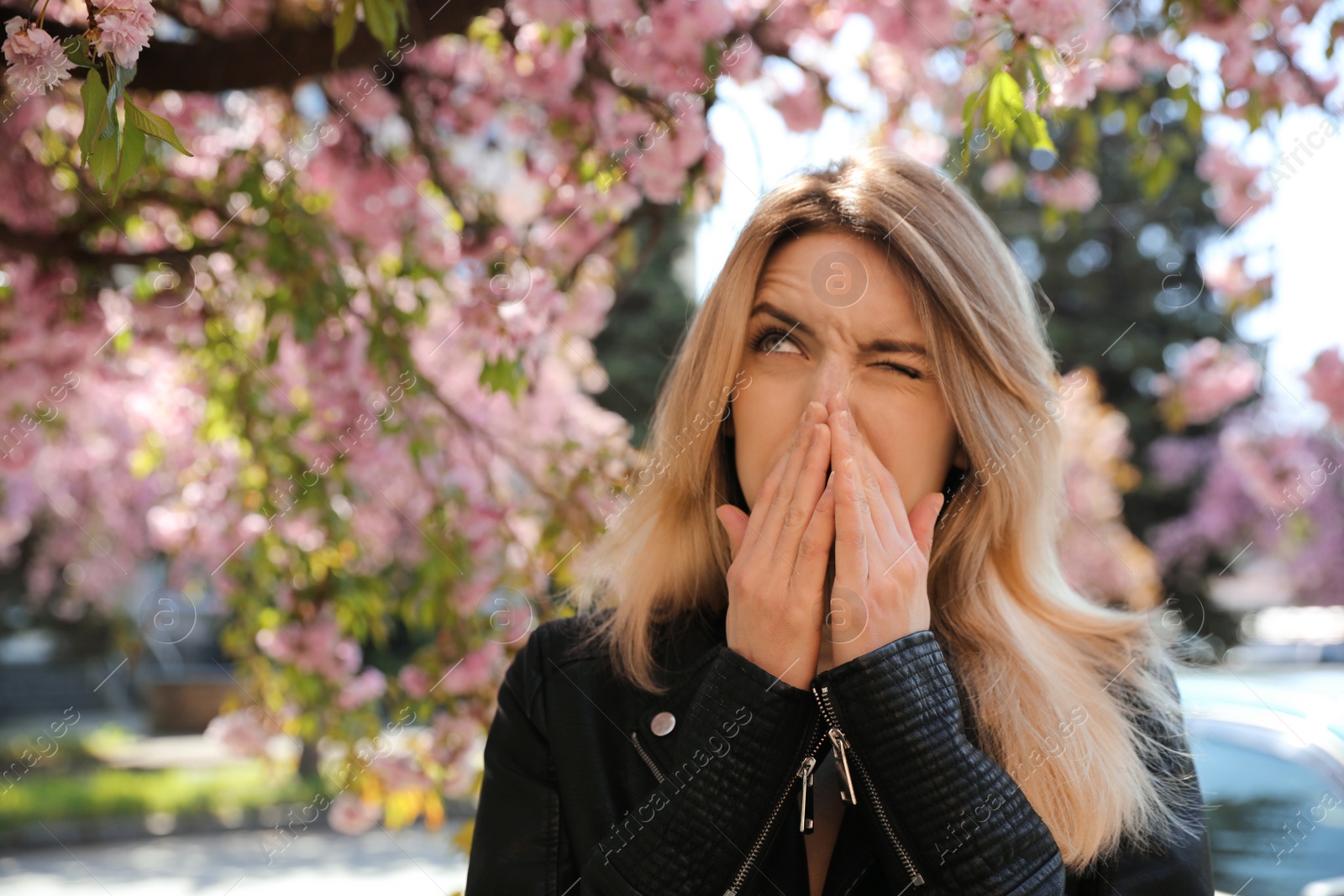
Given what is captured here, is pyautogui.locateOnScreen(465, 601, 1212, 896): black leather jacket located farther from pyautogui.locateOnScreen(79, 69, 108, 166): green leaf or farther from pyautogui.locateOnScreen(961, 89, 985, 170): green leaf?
pyautogui.locateOnScreen(79, 69, 108, 166): green leaf

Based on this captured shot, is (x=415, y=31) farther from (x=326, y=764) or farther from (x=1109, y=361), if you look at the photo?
(x=1109, y=361)

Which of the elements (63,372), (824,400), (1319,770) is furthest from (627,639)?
(63,372)

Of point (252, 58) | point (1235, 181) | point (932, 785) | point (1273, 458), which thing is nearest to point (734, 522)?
point (932, 785)

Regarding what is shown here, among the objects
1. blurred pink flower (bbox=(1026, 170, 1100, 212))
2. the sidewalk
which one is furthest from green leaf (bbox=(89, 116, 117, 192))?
the sidewalk

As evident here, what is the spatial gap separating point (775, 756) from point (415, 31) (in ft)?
5.24

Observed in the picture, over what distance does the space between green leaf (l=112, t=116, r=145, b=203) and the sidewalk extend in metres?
7.15

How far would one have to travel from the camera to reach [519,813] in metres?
1.47

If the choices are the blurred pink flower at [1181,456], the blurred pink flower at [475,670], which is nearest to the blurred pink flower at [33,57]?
the blurred pink flower at [475,670]

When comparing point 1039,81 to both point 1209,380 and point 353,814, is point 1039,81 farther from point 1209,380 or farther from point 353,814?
point 1209,380

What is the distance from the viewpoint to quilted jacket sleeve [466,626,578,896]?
4.63 feet

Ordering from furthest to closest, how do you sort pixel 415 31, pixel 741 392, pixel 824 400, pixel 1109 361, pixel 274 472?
1. pixel 1109 361
2. pixel 274 472
3. pixel 415 31
4. pixel 741 392
5. pixel 824 400

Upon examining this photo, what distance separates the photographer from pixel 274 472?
3102 millimetres

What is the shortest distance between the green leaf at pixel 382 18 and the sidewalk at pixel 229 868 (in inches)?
274

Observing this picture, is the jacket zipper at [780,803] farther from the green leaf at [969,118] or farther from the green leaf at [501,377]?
the green leaf at [501,377]
